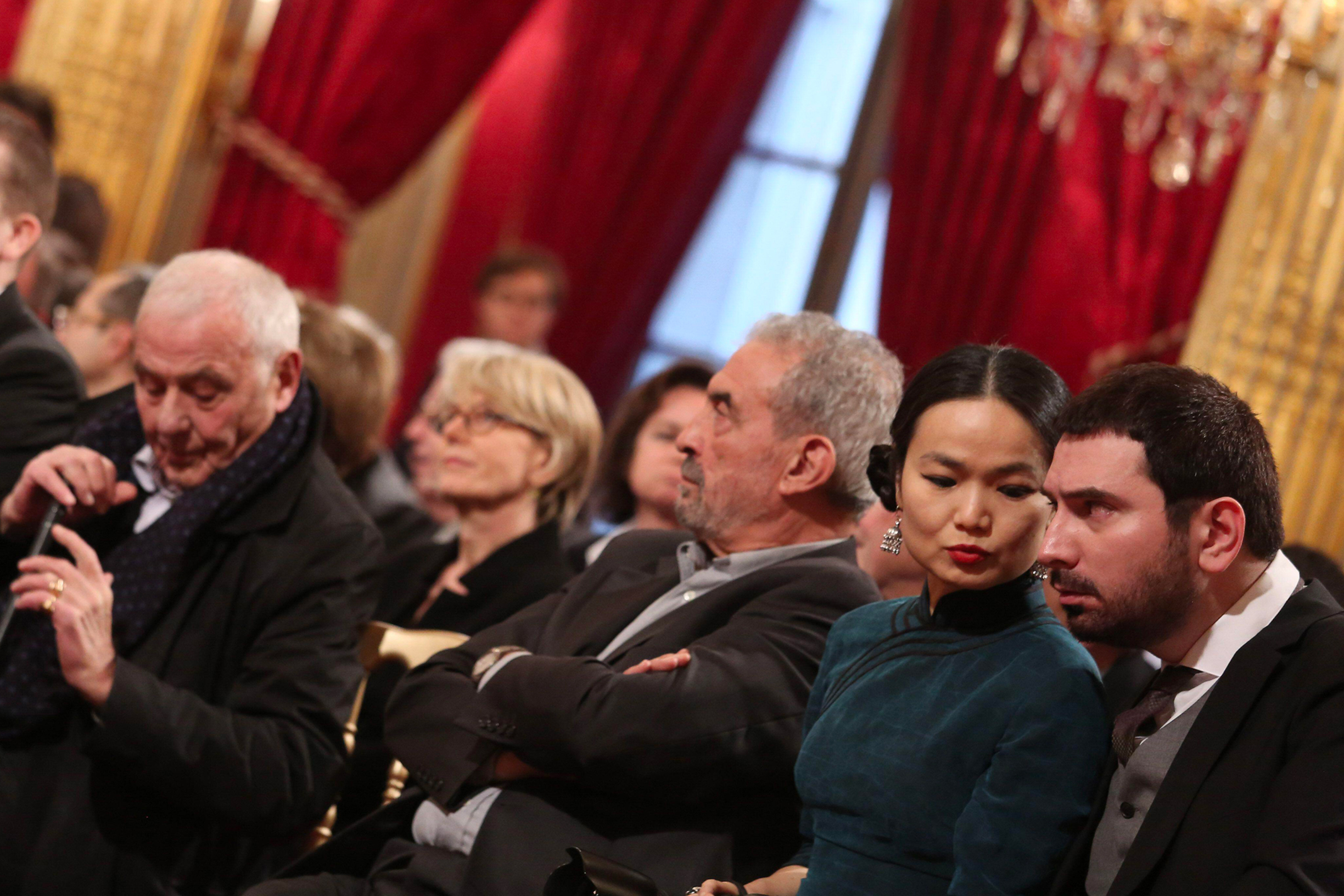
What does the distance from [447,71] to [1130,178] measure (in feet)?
10.6

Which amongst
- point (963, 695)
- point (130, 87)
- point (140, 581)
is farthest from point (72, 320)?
point (963, 695)

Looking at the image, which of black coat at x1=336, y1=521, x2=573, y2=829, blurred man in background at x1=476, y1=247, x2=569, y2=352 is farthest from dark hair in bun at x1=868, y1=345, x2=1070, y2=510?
blurred man in background at x1=476, y1=247, x2=569, y2=352

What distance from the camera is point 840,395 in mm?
2297

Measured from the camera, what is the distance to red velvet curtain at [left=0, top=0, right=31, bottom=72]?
6195 mm

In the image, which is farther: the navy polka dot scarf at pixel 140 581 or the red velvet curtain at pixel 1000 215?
the red velvet curtain at pixel 1000 215

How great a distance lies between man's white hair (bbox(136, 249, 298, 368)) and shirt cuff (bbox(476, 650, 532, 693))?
2.47 feet

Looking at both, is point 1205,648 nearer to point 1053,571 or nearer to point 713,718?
point 1053,571

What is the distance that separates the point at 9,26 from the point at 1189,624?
6095 millimetres

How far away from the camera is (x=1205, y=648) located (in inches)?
64.7

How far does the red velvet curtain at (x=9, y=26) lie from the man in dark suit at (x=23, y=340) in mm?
3921

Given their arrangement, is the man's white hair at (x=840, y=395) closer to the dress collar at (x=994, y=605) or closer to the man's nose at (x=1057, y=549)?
the dress collar at (x=994, y=605)

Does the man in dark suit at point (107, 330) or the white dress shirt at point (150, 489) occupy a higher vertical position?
the man in dark suit at point (107, 330)

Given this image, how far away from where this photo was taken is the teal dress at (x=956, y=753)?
65.2 inches

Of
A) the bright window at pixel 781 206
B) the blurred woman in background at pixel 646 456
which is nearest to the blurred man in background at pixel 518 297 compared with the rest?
the bright window at pixel 781 206
